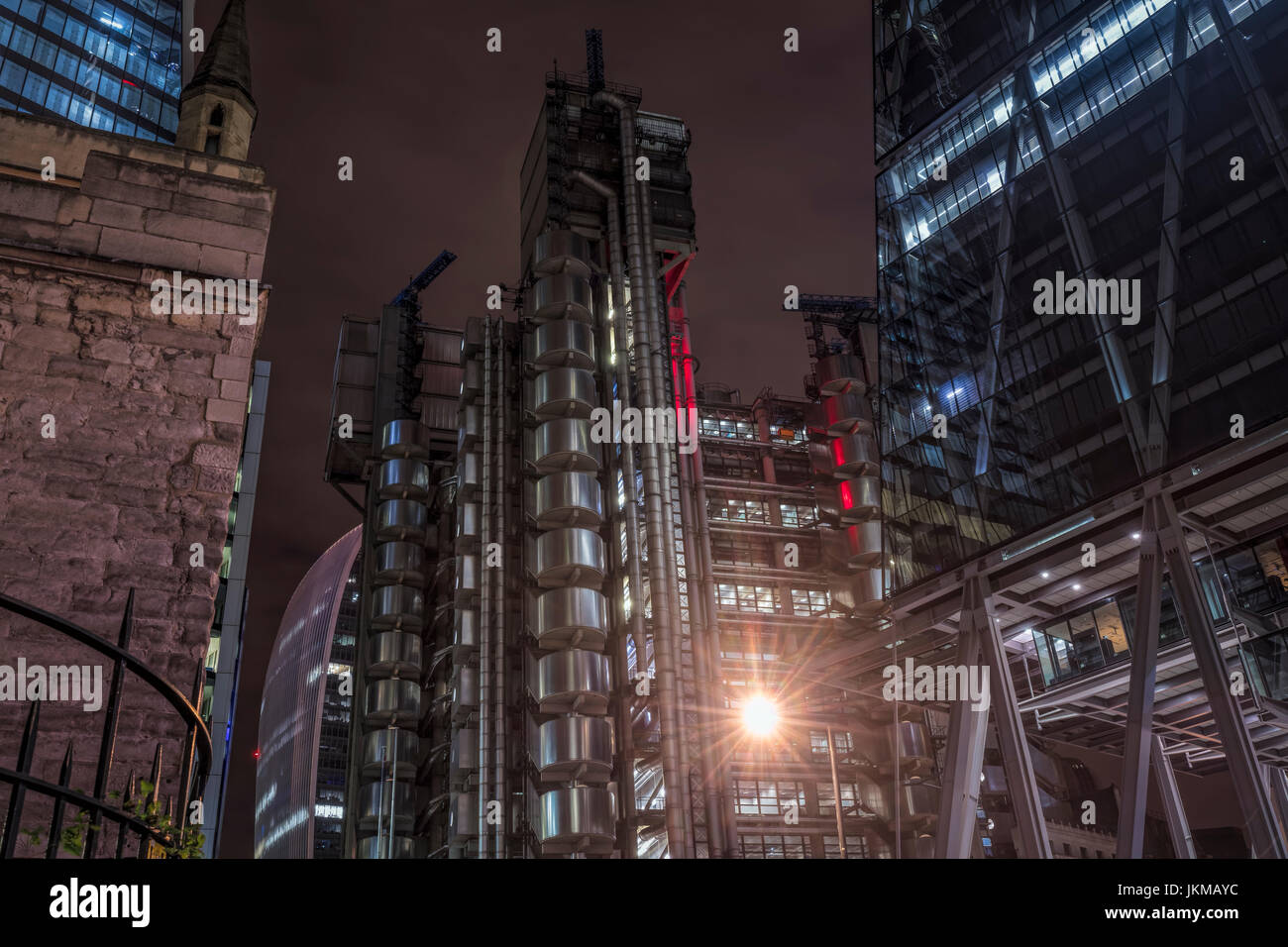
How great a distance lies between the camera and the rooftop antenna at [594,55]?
245ft

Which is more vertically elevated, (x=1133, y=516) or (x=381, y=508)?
(x=381, y=508)

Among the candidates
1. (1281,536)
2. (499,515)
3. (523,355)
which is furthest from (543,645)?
(1281,536)

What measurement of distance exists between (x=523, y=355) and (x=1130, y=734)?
1715 inches

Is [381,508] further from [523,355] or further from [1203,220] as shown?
[1203,220]

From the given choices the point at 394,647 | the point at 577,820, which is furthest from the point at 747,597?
the point at 577,820

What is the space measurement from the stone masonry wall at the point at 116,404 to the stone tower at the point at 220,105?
6.10 ft

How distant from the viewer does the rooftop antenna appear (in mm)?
74562

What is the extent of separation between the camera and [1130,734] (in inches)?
1118

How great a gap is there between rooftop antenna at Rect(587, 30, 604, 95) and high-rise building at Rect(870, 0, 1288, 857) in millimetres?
32411

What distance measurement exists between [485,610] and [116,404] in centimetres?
4542

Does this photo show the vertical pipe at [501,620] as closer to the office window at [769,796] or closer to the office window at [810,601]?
the office window at [769,796]

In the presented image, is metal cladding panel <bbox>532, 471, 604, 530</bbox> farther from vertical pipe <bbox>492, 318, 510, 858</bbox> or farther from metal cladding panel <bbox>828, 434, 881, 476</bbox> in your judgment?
metal cladding panel <bbox>828, 434, 881, 476</bbox>

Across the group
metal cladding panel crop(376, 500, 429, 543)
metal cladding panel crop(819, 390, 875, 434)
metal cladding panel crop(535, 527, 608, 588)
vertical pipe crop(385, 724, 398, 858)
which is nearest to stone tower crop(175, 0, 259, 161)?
metal cladding panel crop(535, 527, 608, 588)
